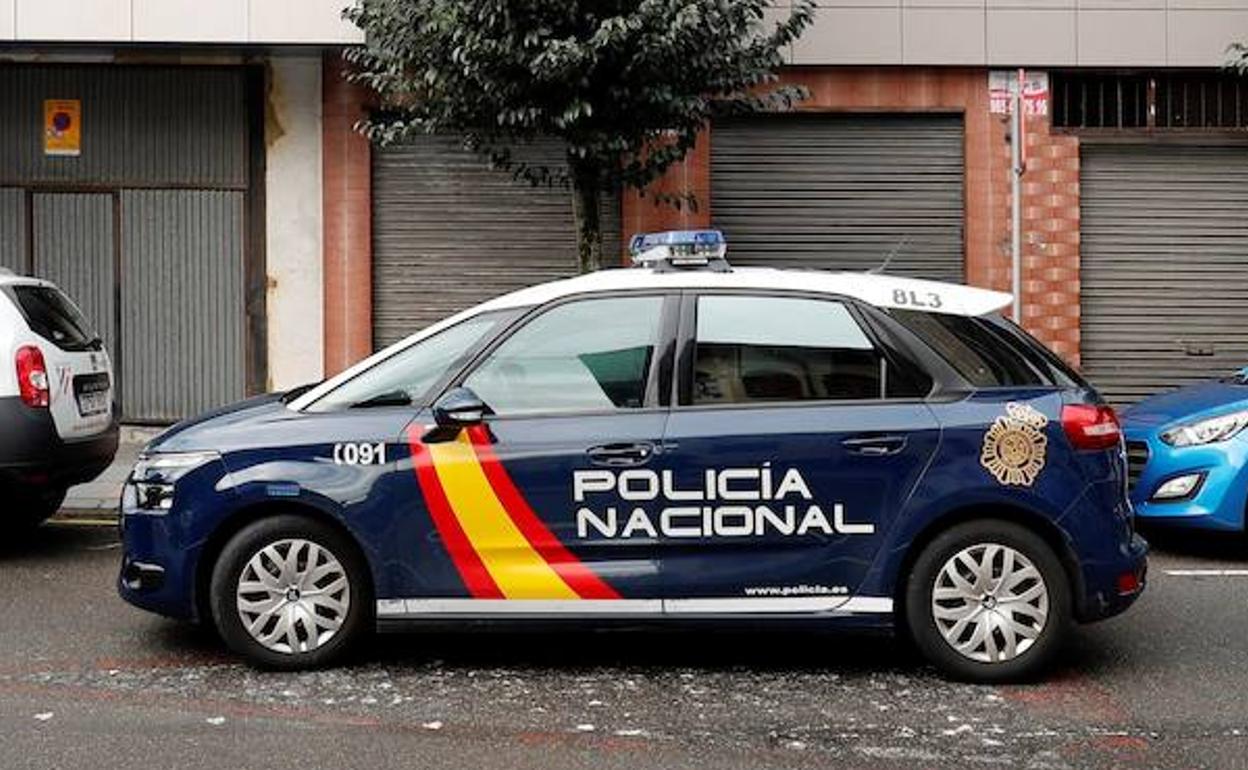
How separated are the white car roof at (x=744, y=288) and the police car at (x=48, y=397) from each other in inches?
106

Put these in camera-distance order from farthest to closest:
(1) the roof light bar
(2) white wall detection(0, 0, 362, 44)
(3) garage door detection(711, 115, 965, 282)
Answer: (3) garage door detection(711, 115, 965, 282) → (2) white wall detection(0, 0, 362, 44) → (1) the roof light bar

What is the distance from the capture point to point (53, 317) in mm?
9312

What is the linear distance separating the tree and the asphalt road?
5.26 meters

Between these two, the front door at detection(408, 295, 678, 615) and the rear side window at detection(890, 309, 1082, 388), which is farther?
the rear side window at detection(890, 309, 1082, 388)

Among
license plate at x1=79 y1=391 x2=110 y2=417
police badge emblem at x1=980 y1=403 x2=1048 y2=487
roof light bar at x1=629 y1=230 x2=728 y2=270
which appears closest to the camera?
police badge emblem at x1=980 y1=403 x2=1048 y2=487

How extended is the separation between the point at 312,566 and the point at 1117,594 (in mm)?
3231

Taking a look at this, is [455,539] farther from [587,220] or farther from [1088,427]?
[587,220]

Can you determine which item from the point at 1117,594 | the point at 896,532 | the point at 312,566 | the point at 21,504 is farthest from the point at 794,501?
the point at 21,504

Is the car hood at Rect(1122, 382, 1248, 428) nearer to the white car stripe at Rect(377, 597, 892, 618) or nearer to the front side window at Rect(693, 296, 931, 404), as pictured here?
the front side window at Rect(693, 296, 931, 404)

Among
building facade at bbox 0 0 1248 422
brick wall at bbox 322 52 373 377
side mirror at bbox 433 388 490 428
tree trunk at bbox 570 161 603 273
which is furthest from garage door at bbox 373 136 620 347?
side mirror at bbox 433 388 490 428

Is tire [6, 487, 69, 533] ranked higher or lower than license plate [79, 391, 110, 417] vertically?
lower

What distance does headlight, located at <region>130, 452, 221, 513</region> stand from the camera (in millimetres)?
6438

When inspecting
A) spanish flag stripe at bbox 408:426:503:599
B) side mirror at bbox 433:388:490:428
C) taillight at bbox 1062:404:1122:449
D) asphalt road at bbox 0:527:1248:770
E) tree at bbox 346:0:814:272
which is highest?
tree at bbox 346:0:814:272

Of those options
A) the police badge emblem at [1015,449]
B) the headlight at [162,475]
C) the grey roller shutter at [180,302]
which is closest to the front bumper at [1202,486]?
the police badge emblem at [1015,449]
